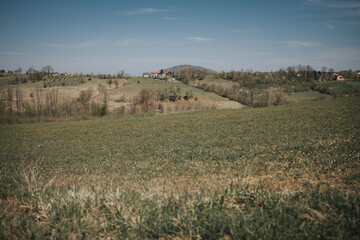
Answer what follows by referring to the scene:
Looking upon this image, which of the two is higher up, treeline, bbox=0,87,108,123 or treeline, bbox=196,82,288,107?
treeline, bbox=196,82,288,107

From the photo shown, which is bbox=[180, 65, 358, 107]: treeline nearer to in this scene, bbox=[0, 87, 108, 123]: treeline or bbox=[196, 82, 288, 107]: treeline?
bbox=[196, 82, 288, 107]: treeline

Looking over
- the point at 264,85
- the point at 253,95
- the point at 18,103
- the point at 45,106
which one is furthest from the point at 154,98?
the point at 264,85

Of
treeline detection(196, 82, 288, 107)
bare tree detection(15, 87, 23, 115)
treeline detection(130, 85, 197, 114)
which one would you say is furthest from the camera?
treeline detection(130, 85, 197, 114)

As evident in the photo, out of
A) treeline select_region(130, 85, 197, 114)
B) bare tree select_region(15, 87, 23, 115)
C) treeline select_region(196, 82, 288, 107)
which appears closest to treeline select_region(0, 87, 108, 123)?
bare tree select_region(15, 87, 23, 115)

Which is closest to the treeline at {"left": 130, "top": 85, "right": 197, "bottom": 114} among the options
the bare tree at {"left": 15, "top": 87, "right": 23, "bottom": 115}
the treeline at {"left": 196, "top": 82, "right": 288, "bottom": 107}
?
the treeline at {"left": 196, "top": 82, "right": 288, "bottom": 107}

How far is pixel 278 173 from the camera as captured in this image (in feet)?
26.3

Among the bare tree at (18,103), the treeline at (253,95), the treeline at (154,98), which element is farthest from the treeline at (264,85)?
the bare tree at (18,103)

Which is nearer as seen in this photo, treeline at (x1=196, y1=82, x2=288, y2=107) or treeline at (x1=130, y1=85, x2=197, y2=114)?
treeline at (x1=196, y1=82, x2=288, y2=107)

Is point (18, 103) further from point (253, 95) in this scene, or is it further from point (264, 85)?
point (264, 85)

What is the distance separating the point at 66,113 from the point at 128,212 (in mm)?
61486

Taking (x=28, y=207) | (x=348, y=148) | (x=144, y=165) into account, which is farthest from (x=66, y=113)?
(x=348, y=148)

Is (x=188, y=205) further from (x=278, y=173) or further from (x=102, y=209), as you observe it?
(x=278, y=173)

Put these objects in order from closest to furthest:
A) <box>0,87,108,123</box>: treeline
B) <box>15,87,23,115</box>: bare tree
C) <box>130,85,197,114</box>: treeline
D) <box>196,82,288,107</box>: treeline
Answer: <box>0,87,108,123</box>: treeline → <box>15,87,23,115</box>: bare tree → <box>196,82,288,107</box>: treeline → <box>130,85,197,114</box>: treeline

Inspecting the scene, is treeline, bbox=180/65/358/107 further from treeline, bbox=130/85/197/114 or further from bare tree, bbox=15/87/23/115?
bare tree, bbox=15/87/23/115
